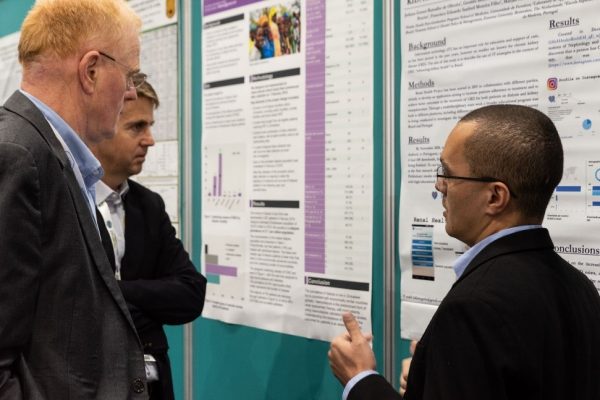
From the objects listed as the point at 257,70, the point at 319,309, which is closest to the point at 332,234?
the point at 319,309

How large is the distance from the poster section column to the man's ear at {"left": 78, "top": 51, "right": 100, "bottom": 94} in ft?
4.62

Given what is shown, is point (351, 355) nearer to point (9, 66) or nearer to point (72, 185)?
point (72, 185)

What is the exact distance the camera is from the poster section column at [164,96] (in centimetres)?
278

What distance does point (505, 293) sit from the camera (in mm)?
1100

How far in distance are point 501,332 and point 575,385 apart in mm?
208

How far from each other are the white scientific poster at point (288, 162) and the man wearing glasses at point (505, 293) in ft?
2.43

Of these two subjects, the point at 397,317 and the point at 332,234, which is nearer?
the point at 397,317

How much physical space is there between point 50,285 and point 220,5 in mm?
1664

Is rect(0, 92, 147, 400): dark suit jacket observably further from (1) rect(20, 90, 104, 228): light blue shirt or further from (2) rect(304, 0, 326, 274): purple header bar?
(2) rect(304, 0, 326, 274): purple header bar

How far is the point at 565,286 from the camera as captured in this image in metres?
1.17

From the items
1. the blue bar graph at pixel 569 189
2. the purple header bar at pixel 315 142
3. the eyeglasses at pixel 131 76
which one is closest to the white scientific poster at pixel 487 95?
the blue bar graph at pixel 569 189

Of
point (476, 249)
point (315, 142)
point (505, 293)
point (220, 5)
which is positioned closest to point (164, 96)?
point (220, 5)

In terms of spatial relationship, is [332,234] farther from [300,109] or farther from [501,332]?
[501,332]

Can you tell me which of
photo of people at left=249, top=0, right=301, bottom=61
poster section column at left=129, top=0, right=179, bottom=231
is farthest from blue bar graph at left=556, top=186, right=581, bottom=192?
poster section column at left=129, top=0, right=179, bottom=231
